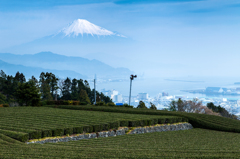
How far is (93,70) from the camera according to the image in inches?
7096

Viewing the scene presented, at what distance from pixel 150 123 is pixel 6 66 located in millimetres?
145332

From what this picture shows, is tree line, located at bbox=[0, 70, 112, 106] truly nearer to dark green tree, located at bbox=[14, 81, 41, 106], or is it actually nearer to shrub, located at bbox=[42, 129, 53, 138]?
dark green tree, located at bbox=[14, 81, 41, 106]

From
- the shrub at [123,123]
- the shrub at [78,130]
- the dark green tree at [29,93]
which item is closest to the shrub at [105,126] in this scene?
the shrub at [123,123]

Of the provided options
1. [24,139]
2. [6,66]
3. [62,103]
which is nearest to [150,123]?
[24,139]

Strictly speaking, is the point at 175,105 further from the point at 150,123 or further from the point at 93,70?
the point at 93,70

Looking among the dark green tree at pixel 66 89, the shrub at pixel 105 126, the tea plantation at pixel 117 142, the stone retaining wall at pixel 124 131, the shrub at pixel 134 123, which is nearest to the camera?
the tea plantation at pixel 117 142

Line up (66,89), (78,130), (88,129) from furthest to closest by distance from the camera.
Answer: (66,89)
(88,129)
(78,130)

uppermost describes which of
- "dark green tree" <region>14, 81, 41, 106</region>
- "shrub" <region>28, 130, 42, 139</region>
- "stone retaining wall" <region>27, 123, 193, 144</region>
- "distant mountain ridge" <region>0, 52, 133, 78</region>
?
"distant mountain ridge" <region>0, 52, 133, 78</region>

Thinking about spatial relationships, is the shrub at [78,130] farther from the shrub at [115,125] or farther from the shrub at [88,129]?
the shrub at [115,125]

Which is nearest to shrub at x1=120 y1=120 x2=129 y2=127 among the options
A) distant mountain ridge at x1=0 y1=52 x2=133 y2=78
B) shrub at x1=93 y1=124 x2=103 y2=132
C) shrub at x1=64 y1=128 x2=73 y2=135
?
shrub at x1=93 y1=124 x2=103 y2=132

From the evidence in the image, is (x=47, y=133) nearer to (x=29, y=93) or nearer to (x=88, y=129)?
(x=88, y=129)

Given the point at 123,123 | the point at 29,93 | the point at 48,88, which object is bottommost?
the point at 123,123

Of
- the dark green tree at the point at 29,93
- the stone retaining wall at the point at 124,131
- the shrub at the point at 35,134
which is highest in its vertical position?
the dark green tree at the point at 29,93

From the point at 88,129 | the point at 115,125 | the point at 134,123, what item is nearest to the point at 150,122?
the point at 134,123
